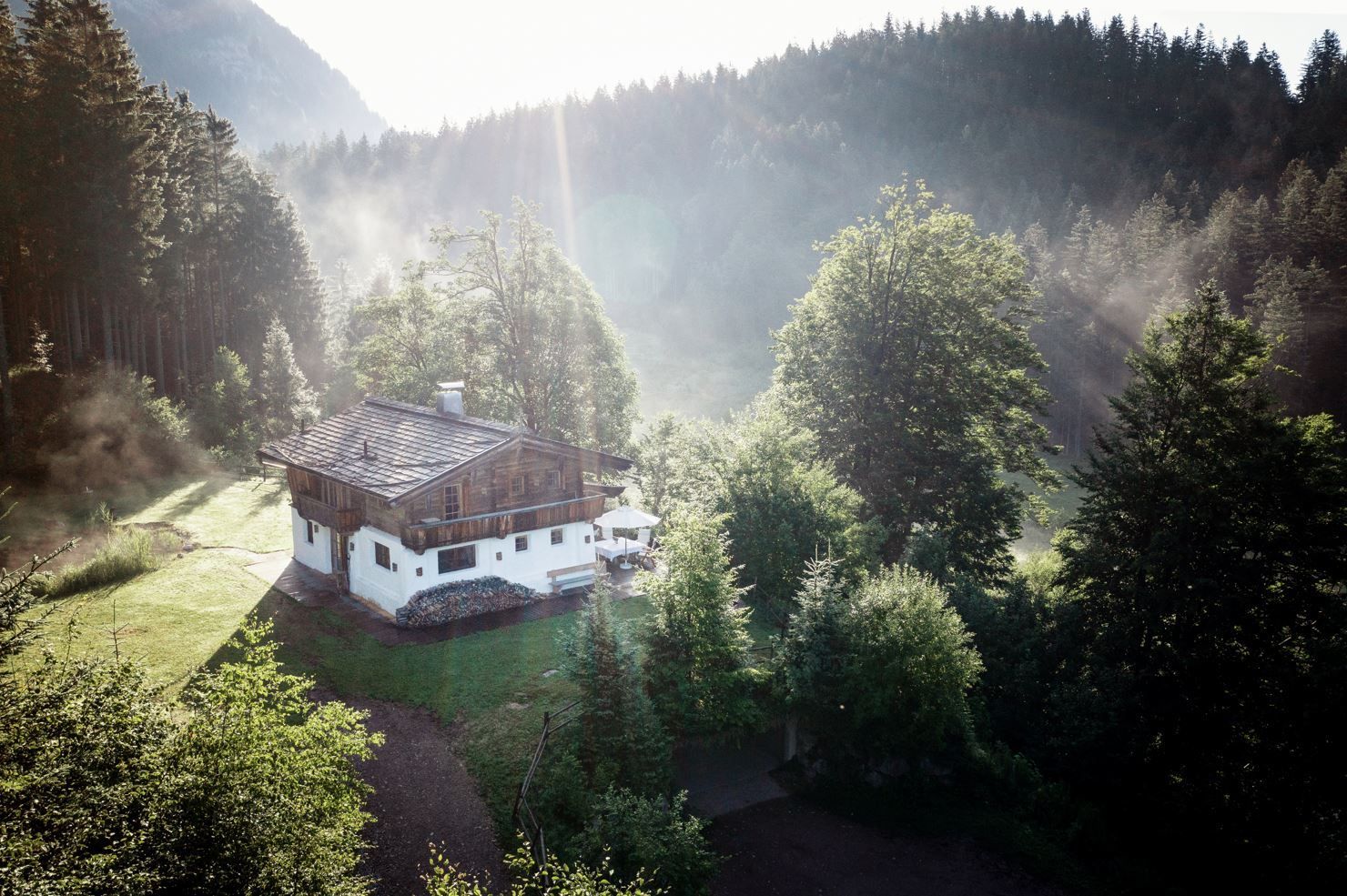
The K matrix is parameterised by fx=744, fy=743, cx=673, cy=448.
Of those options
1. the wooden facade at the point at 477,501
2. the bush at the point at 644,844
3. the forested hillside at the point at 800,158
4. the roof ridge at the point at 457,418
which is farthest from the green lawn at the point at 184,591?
the forested hillside at the point at 800,158

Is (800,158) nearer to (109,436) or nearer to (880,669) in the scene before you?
(109,436)

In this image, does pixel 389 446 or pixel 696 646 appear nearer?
pixel 696 646

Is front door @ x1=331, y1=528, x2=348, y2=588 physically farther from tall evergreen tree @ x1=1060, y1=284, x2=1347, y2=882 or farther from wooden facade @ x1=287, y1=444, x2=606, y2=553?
tall evergreen tree @ x1=1060, y1=284, x2=1347, y2=882

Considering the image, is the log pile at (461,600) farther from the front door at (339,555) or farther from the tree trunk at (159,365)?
the tree trunk at (159,365)

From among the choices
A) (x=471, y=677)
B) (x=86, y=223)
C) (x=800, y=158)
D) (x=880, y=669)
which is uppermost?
(x=800, y=158)

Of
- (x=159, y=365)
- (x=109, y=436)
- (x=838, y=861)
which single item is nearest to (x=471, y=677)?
(x=838, y=861)

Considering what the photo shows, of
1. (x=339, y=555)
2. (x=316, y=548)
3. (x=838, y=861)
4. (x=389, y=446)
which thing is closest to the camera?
(x=838, y=861)

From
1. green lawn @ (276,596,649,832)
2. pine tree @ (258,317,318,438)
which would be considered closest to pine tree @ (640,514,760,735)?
green lawn @ (276,596,649,832)

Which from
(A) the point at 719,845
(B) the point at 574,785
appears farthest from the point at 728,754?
(B) the point at 574,785
